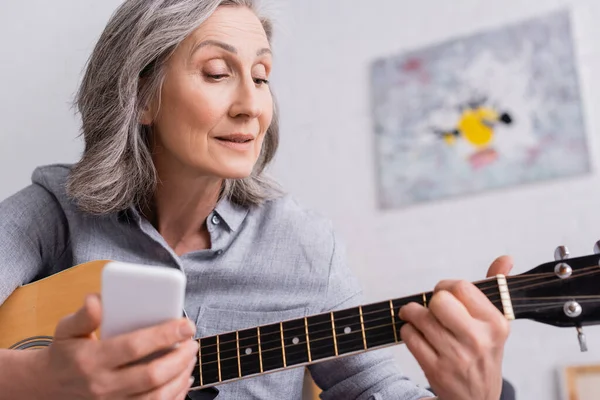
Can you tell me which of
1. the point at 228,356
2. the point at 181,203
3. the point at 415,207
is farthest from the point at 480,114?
the point at 228,356

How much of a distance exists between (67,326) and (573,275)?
57 cm

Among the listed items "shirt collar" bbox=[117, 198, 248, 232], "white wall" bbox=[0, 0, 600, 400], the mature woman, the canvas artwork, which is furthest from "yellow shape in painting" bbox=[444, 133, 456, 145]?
"shirt collar" bbox=[117, 198, 248, 232]

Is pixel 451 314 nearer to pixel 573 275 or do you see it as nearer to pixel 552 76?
pixel 573 275

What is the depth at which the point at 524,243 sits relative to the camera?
193cm

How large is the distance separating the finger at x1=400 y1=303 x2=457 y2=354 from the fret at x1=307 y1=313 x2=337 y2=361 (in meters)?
0.11

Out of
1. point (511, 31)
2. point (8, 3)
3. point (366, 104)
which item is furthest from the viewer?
point (8, 3)

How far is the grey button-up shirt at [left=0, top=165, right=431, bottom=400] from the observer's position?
1202 mm

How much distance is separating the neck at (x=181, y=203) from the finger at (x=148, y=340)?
56cm

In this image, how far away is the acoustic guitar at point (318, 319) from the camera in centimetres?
81

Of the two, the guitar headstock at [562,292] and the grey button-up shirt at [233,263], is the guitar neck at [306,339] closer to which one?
the guitar headstock at [562,292]

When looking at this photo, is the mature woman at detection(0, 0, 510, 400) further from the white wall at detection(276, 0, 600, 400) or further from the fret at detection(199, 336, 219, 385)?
the white wall at detection(276, 0, 600, 400)

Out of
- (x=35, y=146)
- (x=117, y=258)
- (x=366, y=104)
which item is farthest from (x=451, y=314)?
(x=35, y=146)

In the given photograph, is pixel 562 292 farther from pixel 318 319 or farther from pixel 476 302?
pixel 318 319

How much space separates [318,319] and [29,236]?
2.01 ft
